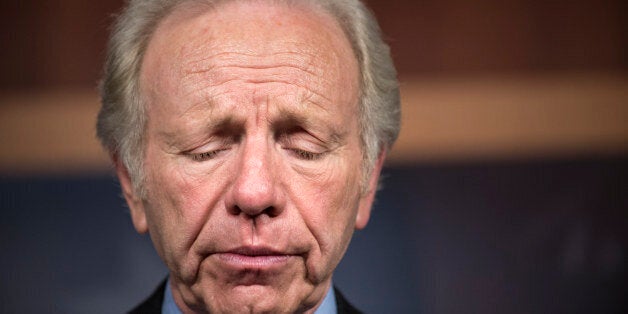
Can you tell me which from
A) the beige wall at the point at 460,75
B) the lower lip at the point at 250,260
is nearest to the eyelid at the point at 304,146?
the lower lip at the point at 250,260

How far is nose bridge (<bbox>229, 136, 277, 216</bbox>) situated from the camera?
1.68m

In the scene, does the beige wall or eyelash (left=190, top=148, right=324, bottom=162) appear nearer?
eyelash (left=190, top=148, right=324, bottom=162)

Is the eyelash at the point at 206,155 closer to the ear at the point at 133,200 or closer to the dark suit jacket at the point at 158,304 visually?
the ear at the point at 133,200

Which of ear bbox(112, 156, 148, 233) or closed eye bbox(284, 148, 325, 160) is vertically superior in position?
closed eye bbox(284, 148, 325, 160)

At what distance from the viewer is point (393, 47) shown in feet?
9.66

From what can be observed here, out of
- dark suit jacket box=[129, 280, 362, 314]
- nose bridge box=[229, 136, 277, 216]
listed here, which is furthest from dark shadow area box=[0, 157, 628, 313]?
nose bridge box=[229, 136, 277, 216]

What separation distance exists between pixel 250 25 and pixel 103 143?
548mm

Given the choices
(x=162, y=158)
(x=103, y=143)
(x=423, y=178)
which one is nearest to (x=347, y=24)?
(x=162, y=158)

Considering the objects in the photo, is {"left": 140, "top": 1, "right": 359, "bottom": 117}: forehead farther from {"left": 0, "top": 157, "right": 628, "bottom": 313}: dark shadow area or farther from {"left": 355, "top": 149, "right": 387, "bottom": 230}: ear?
{"left": 0, "top": 157, "right": 628, "bottom": 313}: dark shadow area

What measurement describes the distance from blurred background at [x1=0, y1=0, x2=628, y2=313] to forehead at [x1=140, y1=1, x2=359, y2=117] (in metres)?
0.96

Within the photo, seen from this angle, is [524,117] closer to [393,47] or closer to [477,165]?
[477,165]

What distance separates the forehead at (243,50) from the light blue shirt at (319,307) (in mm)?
469

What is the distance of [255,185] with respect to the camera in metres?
1.68

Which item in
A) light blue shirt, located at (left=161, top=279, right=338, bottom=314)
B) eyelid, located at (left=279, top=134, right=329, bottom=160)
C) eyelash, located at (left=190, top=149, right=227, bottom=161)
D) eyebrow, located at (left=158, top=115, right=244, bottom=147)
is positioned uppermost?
eyebrow, located at (left=158, top=115, right=244, bottom=147)
